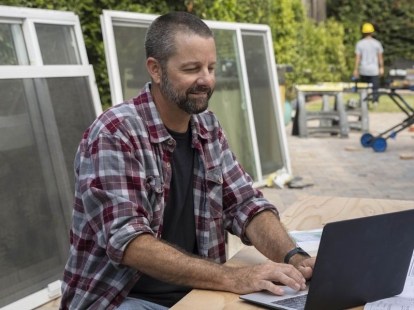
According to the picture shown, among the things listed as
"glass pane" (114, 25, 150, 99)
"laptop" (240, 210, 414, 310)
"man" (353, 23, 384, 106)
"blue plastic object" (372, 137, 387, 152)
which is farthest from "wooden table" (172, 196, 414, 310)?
"man" (353, 23, 384, 106)

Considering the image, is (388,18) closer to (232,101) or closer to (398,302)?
(232,101)

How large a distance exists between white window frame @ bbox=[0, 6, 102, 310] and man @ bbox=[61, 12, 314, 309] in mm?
1607

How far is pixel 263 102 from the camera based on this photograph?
697cm

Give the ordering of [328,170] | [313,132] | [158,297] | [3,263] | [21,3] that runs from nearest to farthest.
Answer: [158,297]
[3,263]
[21,3]
[328,170]
[313,132]

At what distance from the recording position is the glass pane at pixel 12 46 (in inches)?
148

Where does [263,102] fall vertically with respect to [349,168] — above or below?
above

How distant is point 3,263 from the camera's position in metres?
→ 3.48

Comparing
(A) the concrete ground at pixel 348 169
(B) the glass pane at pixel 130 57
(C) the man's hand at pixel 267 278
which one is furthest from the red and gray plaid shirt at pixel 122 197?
(B) the glass pane at pixel 130 57

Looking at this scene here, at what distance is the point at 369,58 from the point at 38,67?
1156cm

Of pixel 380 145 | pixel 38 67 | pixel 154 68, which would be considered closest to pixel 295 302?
pixel 154 68

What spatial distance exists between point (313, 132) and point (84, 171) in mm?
10045

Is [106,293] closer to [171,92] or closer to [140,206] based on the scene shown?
[140,206]

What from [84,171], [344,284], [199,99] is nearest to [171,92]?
[199,99]

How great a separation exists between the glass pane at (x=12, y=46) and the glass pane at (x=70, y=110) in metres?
0.21
